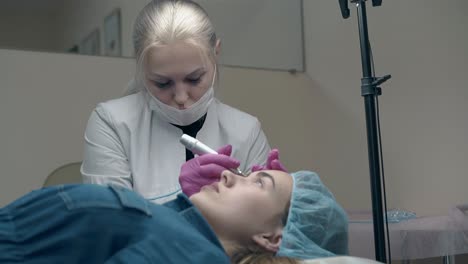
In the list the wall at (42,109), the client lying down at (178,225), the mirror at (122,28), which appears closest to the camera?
the client lying down at (178,225)

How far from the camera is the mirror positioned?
9.28 feet

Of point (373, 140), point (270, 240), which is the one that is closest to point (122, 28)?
point (373, 140)

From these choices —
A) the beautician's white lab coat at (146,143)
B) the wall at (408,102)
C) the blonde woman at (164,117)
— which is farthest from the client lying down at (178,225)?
the wall at (408,102)

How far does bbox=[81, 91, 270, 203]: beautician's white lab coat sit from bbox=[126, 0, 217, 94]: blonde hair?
0.40 ft

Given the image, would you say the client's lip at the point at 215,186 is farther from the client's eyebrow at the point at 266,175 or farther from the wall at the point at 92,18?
the wall at the point at 92,18

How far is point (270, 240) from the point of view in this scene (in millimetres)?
1267

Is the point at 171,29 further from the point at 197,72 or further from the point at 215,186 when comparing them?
the point at 215,186

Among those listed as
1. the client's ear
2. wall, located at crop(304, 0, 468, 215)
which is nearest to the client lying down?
the client's ear

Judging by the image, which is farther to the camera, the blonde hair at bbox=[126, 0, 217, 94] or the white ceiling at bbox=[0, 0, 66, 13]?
the white ceiling at bbox=[0, 0, 66, 13]

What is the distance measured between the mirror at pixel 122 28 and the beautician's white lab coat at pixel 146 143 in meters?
1.23

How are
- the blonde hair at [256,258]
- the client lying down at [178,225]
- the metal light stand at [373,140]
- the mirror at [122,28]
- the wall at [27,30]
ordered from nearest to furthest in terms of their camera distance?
1. the client lying down at [178,225]
2. the blonde hair at [256,258]
3. the metal light stand at [373,140]
4. the wall at [27,30]
5. the mirror at [122,28]

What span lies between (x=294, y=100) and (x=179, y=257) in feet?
8.03

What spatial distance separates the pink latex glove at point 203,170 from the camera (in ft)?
4.50

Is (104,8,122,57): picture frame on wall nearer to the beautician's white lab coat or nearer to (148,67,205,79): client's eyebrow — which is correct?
the beautician's white lab coat
